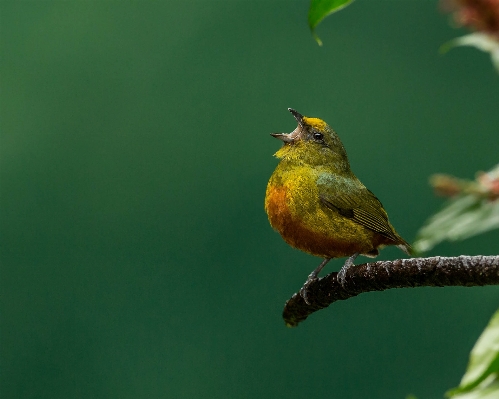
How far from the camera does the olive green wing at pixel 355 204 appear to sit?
4.91 ft

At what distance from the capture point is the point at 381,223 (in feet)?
4.98

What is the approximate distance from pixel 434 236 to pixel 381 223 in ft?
0.42

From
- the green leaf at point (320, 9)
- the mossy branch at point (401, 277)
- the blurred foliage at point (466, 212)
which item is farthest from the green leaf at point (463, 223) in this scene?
the green leaf at point (320, 9)

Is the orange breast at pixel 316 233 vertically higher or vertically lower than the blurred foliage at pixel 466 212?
lower

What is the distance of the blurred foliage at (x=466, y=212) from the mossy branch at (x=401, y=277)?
0.22 m

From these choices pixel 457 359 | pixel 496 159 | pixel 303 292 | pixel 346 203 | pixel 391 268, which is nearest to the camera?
pixel 391 268

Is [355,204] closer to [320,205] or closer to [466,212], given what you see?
[320,205]

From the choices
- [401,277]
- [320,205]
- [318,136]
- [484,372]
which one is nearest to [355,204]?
[320,205]

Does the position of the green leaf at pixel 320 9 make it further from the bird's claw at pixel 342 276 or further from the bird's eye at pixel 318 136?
the bird's eye at pixel 318 136

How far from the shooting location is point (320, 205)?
4.98 feet

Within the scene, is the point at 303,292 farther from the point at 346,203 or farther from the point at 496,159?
the point at 496,159

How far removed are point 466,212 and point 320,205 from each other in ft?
0.94

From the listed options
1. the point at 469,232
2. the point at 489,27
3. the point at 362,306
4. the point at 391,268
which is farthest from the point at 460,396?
the point at 362,306

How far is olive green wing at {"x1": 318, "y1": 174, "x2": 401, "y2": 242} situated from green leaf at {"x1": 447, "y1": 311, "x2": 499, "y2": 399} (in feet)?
1.17
